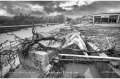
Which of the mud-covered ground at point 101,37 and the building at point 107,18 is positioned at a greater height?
the building at point 107,18

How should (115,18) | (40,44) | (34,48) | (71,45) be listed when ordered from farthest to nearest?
1. (115,18)
2. (71,45)
3. (40,44)
4. (34,48)

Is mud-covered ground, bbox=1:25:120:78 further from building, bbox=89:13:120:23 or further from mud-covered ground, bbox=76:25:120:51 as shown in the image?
building, bbox=89:13:120:23

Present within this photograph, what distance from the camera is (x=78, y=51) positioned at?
2.32 m

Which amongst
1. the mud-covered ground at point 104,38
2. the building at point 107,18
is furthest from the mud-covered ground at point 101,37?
the building at point 107,18

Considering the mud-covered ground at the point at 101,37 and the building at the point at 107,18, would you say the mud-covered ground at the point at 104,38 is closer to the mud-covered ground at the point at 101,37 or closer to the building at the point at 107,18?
the mud-covered ground at the point at 101,37

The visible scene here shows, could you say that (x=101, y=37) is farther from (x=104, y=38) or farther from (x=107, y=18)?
(x=107, y=18)

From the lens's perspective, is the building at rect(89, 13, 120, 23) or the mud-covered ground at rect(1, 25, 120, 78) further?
the building at rect(89, 13, 120, 23)

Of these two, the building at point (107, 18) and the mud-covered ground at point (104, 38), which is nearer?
the mud-covered ground at point (104, 38)

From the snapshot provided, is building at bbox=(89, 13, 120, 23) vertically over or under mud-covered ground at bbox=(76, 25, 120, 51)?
over

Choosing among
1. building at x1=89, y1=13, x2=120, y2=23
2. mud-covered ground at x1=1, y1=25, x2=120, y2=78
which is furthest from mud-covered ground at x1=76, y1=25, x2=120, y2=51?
building at x1=89, y1=13, x2=120, y2=23

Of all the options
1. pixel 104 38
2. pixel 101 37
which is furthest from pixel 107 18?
pixel 104 38

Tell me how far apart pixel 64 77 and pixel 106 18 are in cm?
2494

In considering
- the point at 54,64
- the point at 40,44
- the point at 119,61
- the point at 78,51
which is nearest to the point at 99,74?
the point at 119,61

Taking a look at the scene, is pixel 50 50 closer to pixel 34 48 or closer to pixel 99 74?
pixel 34 48
